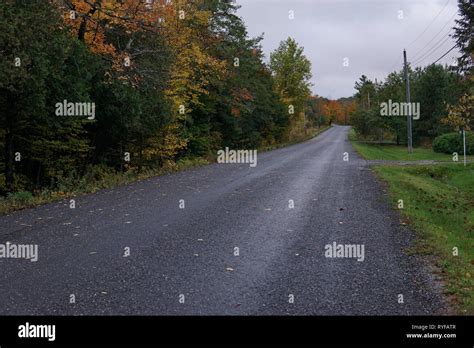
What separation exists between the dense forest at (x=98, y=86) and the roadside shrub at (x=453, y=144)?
21903 millimetres

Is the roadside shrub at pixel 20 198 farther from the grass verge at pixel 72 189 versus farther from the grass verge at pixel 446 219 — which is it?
the grass verge at pixel 446 219

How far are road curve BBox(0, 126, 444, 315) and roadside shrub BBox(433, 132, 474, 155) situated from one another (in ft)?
99.9

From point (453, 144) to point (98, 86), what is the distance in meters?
33.0

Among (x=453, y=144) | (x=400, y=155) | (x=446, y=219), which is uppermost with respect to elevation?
(x=453, y=144)

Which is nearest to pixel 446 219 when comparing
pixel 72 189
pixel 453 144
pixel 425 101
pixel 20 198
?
pixel 72 189

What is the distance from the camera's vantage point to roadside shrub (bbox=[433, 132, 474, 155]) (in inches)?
1502

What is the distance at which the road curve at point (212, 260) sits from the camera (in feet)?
16.0

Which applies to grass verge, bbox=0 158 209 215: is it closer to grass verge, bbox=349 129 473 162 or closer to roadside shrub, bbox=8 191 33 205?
roadside shrub, bbox=8 191 33 205

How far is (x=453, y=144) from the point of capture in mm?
39500

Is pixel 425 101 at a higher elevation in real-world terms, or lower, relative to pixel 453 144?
higher

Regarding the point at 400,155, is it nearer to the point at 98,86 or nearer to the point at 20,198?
the point at 98,86

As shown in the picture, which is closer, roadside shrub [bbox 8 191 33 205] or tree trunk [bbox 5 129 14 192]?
roadside shrub [bbox 8 191 33 205]

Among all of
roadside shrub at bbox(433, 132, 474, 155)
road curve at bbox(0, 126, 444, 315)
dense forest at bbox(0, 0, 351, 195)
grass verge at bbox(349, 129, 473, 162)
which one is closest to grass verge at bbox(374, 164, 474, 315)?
road curve at bbox(0, 126, 444, 315)
